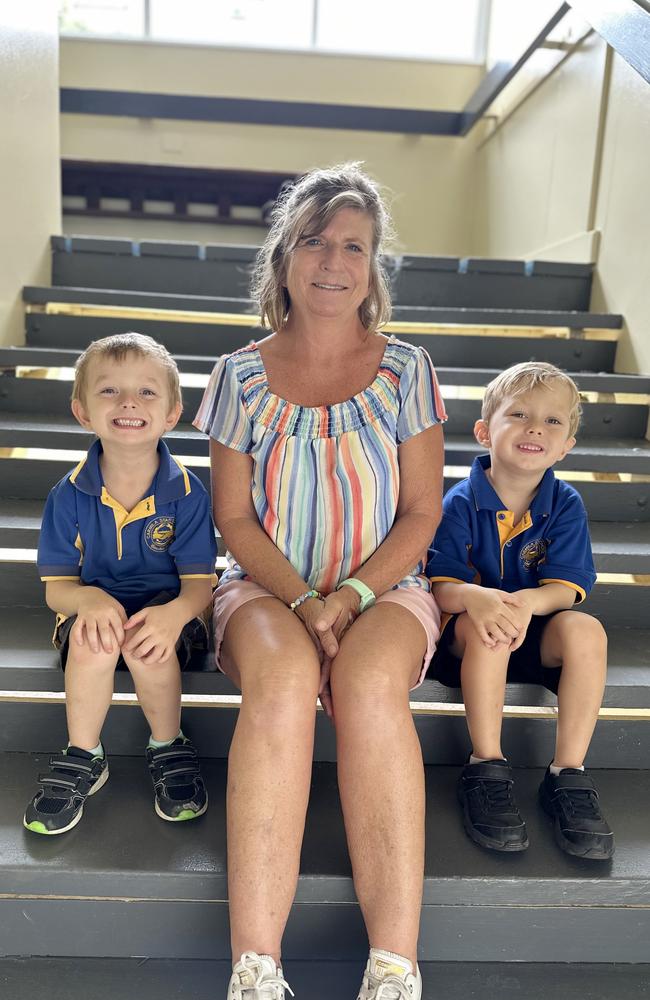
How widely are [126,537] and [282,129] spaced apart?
186 inches

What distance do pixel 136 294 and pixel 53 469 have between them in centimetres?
106

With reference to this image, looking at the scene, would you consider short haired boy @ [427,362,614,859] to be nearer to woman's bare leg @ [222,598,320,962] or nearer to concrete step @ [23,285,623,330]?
woman's bare leg @ [222,598,320,962]

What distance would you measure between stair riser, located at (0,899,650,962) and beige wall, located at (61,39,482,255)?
189 inches

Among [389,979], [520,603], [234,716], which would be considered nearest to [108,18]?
[234,716]

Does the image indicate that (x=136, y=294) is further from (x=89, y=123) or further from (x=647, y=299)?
(x=89, y=123)

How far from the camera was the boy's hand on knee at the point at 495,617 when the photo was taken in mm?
1362

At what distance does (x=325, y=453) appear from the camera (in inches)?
57.0

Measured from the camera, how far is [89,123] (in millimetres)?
5246

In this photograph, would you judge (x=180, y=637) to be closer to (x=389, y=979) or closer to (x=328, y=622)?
(x=328, y=622)

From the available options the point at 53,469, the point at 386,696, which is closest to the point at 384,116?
the point at 53,469

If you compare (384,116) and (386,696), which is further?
(384,116)

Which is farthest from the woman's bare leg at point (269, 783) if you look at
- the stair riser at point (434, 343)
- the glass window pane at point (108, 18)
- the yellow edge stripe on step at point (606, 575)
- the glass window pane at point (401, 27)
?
the glass window pane at point (108, 18)

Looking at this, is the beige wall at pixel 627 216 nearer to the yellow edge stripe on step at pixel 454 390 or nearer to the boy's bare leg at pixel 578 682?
the yellow edge stripe on step at pixel 454 390

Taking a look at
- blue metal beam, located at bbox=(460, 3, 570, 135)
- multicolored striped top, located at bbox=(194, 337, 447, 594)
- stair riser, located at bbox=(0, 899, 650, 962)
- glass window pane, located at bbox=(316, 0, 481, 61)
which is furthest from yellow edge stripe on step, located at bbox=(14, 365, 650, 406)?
glass window pane, located at bbox=(316, 0, 481, 61)
